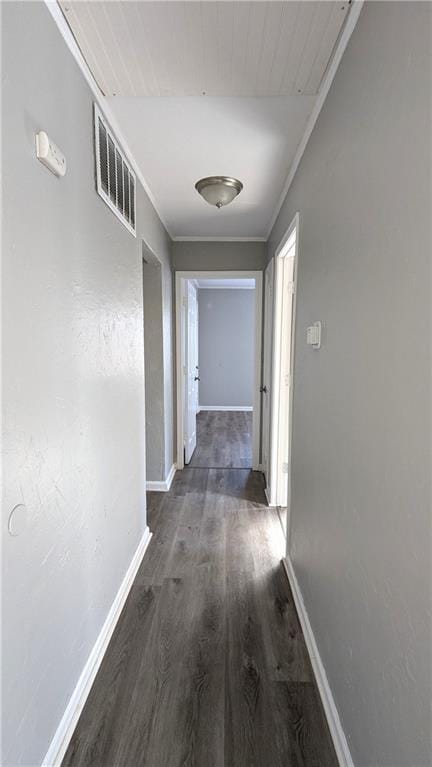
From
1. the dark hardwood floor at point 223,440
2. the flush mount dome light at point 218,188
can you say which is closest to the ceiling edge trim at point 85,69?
the flush mount dome light at point 218,188

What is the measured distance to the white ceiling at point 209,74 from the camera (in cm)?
116

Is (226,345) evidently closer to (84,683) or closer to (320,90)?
(320,90)

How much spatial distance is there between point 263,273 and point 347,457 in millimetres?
2773

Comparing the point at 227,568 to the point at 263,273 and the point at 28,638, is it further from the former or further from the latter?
the point at 263,273

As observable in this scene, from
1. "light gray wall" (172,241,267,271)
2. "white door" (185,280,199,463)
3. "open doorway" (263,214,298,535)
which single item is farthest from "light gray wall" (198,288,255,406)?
"open doorway" (263,214,298,535)

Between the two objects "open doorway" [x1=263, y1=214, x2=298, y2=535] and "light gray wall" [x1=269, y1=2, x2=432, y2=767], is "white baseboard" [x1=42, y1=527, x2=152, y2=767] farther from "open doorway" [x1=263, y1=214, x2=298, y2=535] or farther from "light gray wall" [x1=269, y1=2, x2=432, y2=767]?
"open doorway" [x1=263, y1=214, x2=298, y2=535]

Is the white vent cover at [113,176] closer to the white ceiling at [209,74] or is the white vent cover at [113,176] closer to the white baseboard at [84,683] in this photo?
the white ceiling at [209,74]

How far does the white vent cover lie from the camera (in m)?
1.49

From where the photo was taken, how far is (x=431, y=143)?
71 centimetres

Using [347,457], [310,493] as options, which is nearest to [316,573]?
[310,493]

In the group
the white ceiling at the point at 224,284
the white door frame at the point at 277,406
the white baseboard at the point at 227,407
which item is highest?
the white ceiling at the point at 224,284

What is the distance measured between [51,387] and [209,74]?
4.38 ft

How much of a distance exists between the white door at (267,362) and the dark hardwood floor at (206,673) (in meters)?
1.09

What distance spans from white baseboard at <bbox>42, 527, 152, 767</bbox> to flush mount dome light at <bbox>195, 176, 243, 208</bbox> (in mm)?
2240
